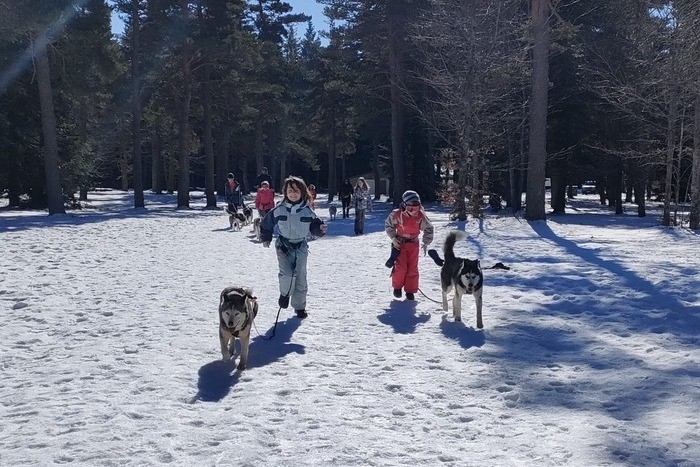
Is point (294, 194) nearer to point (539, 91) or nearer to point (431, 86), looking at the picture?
point (539, 91)

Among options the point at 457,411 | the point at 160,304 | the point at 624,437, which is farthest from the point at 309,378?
the point at 160,304

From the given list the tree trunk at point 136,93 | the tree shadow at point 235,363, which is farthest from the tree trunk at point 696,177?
the tree trunk at point 136,93

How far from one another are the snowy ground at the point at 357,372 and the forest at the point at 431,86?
11595mm

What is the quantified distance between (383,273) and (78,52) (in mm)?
20384

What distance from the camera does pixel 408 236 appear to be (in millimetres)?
10484

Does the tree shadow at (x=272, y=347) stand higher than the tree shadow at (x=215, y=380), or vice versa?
the tree shadow at (x=272, y=347)

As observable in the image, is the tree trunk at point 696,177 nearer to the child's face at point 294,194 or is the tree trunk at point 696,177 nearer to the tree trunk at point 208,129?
the child's face at point 294,194

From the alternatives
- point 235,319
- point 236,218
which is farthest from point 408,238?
point 236,218

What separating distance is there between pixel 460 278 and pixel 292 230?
230cm

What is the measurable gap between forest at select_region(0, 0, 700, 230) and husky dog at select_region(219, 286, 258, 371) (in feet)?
58.2

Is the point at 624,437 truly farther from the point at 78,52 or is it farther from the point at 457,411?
the point at 78,52

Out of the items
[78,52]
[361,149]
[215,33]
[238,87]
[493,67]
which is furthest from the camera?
[361,149]

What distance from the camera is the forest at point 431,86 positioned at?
2314cm

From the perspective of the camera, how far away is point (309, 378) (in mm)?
6477
